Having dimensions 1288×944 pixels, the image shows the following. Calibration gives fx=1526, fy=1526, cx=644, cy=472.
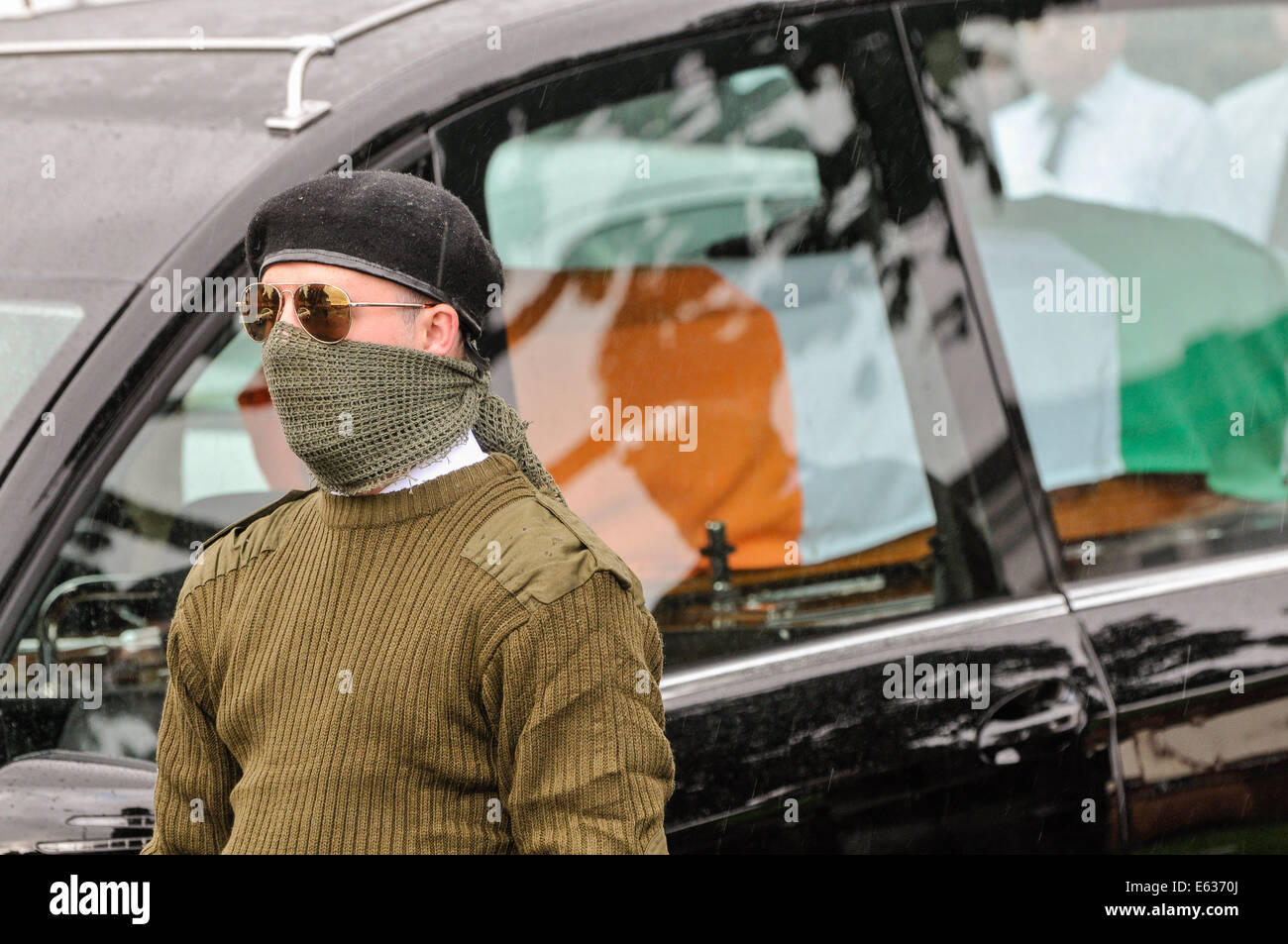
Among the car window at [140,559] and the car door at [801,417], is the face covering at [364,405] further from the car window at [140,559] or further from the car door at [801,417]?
the car door at [801,417]

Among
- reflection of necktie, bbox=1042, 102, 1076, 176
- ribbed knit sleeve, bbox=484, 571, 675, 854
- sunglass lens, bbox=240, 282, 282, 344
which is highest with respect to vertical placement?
reflection of necktie, bbox=1042, 102, 1076, 176

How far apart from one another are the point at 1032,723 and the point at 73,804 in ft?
4.45

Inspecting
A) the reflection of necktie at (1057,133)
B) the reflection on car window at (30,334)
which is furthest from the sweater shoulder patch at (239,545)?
the reflection of necktie at (1057,133)

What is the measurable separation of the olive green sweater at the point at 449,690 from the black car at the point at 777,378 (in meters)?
0.55

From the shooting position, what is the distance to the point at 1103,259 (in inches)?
108

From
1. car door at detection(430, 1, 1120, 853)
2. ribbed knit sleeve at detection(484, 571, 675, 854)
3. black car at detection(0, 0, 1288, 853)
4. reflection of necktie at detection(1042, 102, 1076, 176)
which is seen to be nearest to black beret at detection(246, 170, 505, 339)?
ribbed knit sleeve at detection(484, 571, 675, 854)

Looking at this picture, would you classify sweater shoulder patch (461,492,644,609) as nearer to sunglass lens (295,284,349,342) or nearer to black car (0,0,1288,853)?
sunglass lens (295,284,349,342)

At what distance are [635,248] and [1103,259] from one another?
2.90 feet

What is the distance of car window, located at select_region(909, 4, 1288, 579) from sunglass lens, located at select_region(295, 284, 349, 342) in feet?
4.37

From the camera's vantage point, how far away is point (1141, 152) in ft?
9.25

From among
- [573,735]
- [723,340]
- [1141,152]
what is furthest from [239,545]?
[1141,152]

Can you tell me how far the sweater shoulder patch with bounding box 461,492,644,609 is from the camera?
1443 mm

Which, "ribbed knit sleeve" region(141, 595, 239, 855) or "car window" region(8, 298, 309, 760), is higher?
"car window" region(8, 298, 309, 760)
